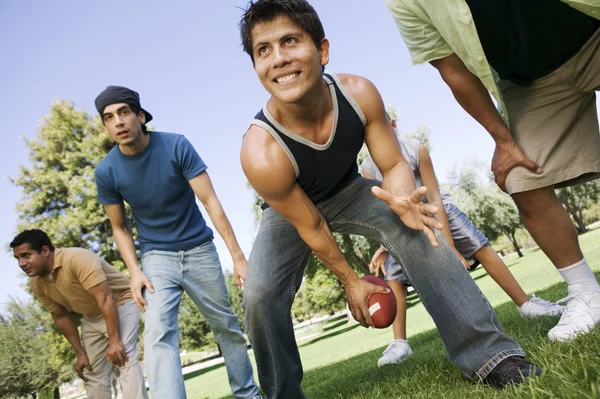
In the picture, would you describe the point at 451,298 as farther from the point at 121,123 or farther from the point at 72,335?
the point at 72,335

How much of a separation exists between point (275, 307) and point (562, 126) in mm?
2251

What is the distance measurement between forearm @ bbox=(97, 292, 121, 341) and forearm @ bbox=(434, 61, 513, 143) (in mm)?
4502

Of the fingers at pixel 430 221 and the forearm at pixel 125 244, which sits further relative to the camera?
the forearm at pixel 125 244

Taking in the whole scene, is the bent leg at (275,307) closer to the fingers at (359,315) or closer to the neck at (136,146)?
the fingers at (359,315)

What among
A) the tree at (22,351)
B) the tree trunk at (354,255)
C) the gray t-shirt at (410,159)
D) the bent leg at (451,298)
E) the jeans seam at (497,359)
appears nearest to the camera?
the jeans seam at (497,359)

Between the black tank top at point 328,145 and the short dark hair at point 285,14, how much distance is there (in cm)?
34

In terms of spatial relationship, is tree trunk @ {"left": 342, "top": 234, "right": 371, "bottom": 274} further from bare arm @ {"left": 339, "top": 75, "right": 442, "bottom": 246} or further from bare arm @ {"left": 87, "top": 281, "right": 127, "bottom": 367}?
bare arm @ {"left": 339, "top": 75, "right": 442, "bottom": 246}

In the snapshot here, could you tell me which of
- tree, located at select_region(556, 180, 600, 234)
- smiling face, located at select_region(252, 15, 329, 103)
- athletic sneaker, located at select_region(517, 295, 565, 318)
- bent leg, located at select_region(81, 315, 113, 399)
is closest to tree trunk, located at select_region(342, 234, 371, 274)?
bent leg, located at select_region(81, 315, 113, 399)

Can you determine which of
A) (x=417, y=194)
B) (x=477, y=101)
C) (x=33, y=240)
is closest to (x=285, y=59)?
(x=417, y=194)

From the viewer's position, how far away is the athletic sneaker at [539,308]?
4.61m

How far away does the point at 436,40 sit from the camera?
353 centimetres

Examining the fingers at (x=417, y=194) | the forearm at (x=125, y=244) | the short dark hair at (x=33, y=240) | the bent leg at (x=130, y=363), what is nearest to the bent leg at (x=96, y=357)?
the bent leg at (x=130, y=363)

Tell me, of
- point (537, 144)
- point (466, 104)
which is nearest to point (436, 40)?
point (466, 104)

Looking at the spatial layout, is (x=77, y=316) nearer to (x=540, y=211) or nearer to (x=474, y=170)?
(x=540, y=211)
